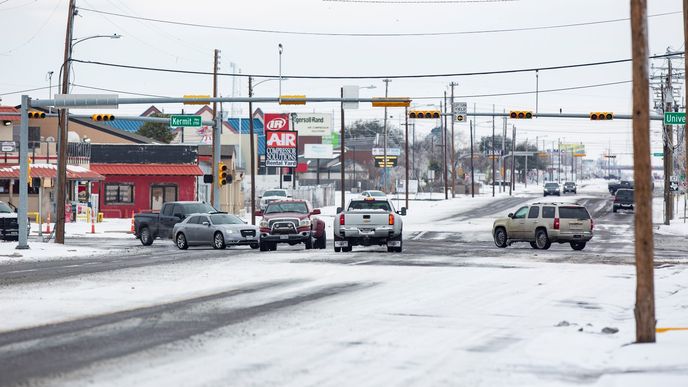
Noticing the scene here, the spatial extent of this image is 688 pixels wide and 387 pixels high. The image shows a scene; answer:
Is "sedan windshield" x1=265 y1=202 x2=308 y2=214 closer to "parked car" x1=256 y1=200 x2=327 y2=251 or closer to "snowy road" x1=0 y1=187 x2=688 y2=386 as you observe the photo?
"parked car" x1=256 y1=200 x2=327 y2=251

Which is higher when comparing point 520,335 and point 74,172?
point 74,172

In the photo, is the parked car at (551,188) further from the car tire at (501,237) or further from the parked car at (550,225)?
the parked car at (550,225)

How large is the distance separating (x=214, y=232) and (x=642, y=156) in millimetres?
30034

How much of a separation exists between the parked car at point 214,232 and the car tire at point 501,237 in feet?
32.6

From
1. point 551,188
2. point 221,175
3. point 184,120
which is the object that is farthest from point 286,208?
point 551,188

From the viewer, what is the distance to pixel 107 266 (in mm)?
29312

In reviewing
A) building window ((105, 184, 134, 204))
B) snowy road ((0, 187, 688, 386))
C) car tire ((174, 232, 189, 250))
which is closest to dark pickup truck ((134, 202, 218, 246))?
car tire ((174, 232, 189, 250))

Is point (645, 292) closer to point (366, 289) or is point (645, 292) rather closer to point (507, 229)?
point (366, 289)

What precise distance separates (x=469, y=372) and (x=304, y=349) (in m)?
2.38

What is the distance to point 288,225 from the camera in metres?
38.8

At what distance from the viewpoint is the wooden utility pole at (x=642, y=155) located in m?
13.0

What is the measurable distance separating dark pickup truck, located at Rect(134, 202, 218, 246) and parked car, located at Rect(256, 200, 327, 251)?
300 inches

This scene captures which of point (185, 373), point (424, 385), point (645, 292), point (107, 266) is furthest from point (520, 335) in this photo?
point (107, 266)

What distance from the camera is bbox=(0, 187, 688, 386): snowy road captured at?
37.7 feet
